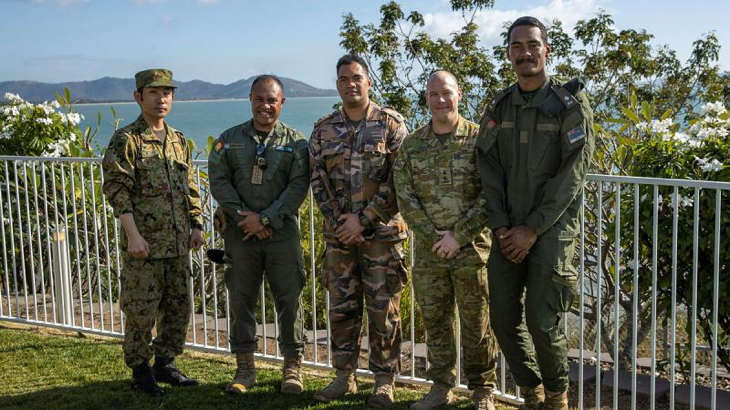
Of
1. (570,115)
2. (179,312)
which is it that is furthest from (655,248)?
(179,312)

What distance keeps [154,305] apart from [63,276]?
1993mm

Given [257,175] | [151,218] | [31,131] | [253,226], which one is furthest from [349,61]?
[31,131]

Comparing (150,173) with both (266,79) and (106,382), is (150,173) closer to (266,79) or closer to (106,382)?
(266,79)

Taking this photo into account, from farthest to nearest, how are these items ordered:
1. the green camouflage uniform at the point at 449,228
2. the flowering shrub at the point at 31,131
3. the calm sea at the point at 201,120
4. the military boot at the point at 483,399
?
the calm sea at the point at 201,120
the flowering shrub at the point at 31,131
the military boot at the point at 483,399
the green camouflage uniform at the point at 449,228

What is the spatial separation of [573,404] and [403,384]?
1.06m

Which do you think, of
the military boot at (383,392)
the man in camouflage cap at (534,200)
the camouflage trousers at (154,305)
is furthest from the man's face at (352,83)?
the military boot at (383,392)

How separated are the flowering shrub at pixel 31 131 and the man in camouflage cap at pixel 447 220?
4608 mm

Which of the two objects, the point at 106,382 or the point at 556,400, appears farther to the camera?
the point at 106,382

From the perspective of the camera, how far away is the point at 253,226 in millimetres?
4121

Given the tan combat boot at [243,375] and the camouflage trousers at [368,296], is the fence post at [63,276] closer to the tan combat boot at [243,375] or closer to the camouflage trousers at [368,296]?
the tan combat boot at [243,375]

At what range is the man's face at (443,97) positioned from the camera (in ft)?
12.3

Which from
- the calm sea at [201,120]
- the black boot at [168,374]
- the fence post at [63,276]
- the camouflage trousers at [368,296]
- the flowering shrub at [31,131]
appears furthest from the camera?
the calm sea at [201,120]

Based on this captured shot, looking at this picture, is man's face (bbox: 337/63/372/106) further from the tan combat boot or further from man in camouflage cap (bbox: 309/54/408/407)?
the tan combat boot

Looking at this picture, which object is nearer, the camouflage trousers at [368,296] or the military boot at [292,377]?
the camouflage trousers at [368,296]
